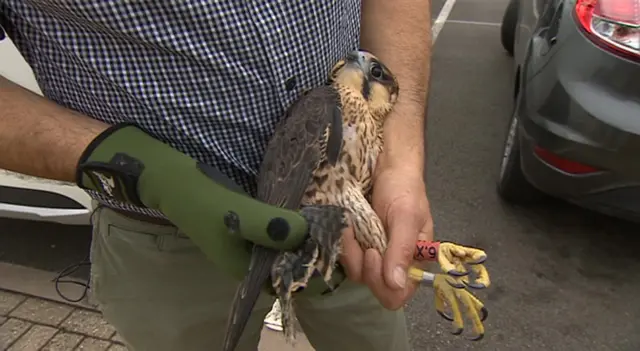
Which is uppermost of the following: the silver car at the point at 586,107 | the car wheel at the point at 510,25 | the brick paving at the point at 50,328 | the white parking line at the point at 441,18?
the silver car at the point at 586,107

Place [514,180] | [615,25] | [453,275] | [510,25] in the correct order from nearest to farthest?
[453,275]
[615,25]
[514,180]
[510,25]

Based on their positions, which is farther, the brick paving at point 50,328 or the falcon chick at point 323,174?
the brick paving at point 50,328

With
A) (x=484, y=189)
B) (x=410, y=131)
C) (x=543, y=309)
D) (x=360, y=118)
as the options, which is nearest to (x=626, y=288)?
(x=543, y=309)

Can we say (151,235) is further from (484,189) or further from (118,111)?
(484,189)

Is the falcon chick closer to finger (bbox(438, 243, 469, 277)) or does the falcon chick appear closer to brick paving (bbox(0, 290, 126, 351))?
finger (bbox(438, 243, 469, 277))

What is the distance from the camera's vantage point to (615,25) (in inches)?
113

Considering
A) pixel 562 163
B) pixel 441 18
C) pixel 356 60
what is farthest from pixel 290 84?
pixel 441 18

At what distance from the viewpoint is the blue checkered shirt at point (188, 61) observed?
1.36m

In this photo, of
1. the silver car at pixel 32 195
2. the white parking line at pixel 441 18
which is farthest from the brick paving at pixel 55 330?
the white parking line at pixel 441 18

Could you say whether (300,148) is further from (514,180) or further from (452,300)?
(514,180)

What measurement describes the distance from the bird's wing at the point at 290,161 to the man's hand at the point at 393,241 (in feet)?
0.50

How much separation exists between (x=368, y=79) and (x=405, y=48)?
31 centimetres

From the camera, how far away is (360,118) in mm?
1473

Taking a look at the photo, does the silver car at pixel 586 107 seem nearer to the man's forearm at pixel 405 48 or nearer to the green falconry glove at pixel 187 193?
the man's forearm at pixel 405 48
